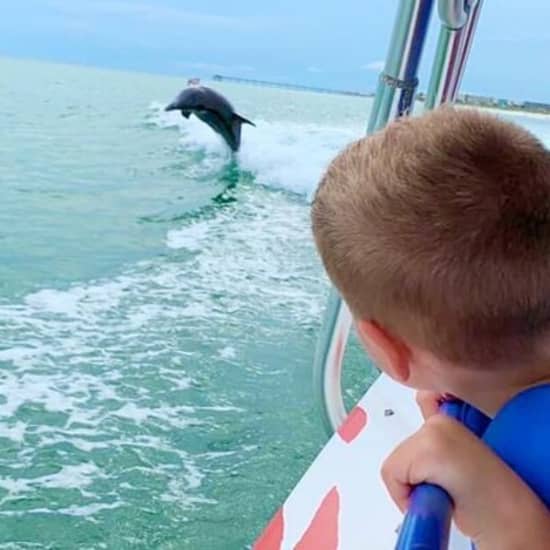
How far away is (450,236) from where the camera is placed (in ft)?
1.60

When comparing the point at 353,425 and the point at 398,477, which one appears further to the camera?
the point at 353,425

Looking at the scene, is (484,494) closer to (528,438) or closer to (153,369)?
(528,438)

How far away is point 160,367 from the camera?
9.97 feet

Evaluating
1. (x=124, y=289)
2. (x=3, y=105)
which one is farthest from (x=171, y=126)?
(x=124, y=289)

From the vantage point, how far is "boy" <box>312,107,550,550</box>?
0.49 m

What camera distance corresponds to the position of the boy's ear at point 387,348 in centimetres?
56

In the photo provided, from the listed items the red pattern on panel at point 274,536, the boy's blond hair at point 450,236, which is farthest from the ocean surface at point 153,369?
the red pattern on panel at point 274,536

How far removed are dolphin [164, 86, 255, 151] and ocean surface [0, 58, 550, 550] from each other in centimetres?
352

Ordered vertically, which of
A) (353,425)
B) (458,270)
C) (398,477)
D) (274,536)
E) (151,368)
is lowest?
(151,368)

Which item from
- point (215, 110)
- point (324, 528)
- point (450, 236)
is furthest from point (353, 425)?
point (215, 110)

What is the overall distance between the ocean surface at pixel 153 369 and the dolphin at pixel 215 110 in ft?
11.5

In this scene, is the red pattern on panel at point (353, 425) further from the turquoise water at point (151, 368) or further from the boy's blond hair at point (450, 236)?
the turquoise water at point (151, 368)

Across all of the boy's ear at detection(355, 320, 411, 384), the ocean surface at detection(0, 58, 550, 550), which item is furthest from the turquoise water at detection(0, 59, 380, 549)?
the boy's ear at detection(355, 320, 411, 384)

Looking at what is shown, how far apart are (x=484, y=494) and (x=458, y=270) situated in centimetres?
13
